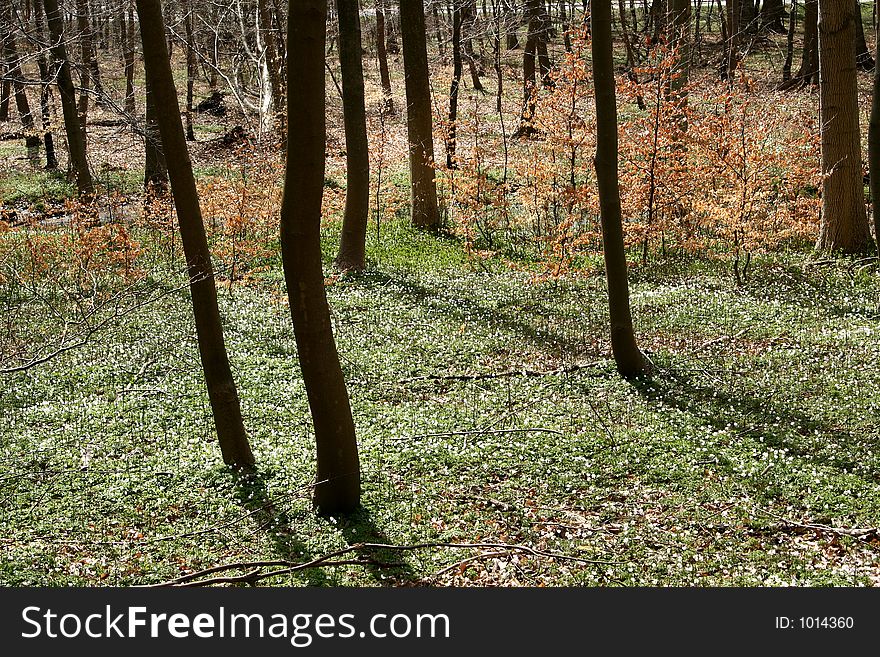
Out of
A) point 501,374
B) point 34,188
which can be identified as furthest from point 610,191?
point 34,188

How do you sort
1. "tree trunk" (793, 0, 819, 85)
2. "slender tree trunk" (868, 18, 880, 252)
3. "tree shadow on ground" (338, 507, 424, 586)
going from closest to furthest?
"tree shadow on ground" (338, 507, 424, 586)
"slender tree trunk" (868, 18, 880, 252)
"tree trunk" (793, 0, 819, 85)

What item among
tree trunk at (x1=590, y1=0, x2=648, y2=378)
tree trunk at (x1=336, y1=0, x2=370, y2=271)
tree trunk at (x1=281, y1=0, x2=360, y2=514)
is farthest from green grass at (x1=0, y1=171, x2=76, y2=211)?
tree trunk at (x1=281, y1=0, x2=360, y2=514)

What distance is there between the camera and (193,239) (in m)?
7.50

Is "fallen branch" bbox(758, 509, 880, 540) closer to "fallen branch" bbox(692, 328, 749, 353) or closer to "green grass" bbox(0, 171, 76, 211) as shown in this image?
"fallen branch" bbox(692, 328, 749, 353)

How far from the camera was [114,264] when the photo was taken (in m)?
16.5

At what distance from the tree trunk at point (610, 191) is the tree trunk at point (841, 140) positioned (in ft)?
21.3

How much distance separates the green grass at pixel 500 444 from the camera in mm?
6039

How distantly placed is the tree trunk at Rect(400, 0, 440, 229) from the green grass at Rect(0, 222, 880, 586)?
5632 millimetres

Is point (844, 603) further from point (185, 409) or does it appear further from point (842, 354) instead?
point (185, 409)

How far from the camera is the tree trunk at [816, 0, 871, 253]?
46.2ft

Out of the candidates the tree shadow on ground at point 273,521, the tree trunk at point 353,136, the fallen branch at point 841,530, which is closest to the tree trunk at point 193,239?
the tree shadow on ground at point 273,521

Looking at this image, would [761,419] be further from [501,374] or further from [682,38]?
[682,38]

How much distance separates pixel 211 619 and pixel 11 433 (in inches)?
224

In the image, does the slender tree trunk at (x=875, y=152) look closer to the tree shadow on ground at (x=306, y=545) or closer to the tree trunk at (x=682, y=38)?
the tree shadow on ground at (x=306, y=545)
